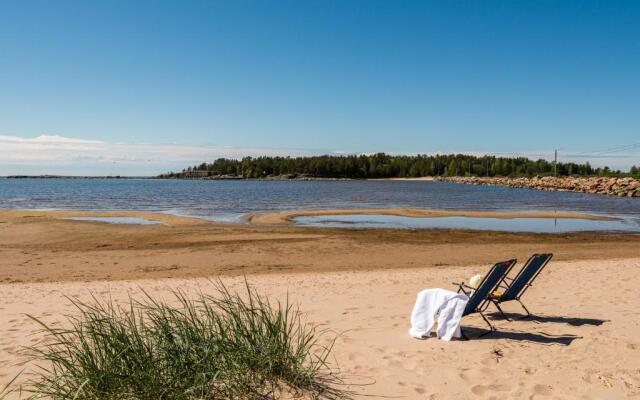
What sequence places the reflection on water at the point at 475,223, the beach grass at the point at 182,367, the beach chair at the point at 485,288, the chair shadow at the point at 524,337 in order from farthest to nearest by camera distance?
the reflection on water at the point at 475,223
the beach chair at the point at 485,288
the chair shadow at the point at 524,337
the beach grass at the point at 182,367

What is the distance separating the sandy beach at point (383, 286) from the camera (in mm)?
5688

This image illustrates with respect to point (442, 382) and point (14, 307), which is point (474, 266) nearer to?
point (442, 382)

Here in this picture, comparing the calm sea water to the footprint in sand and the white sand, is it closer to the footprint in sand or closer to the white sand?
the white sand

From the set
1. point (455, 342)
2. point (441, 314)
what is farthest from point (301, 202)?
point (455, 342)

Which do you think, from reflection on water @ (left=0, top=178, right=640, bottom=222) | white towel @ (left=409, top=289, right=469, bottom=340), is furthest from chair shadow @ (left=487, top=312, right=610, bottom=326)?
reflection on water @ (left=0, top=178, right=640, bottom=222)

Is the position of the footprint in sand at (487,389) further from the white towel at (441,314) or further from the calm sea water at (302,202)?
the calm sea water at (302,202)

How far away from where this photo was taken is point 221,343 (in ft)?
16.7

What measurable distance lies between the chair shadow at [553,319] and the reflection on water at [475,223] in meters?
18.0

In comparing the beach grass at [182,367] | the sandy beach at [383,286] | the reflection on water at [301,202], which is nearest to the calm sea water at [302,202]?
the reflection on water at [301,202]

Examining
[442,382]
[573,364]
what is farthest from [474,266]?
[442,382]

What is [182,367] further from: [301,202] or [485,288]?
[301,202]

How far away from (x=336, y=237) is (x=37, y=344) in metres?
Result: 15.3

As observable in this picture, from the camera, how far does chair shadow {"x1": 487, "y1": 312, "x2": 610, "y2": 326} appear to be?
25.5ft

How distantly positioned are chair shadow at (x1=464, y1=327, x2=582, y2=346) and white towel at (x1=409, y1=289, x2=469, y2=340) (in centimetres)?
38
